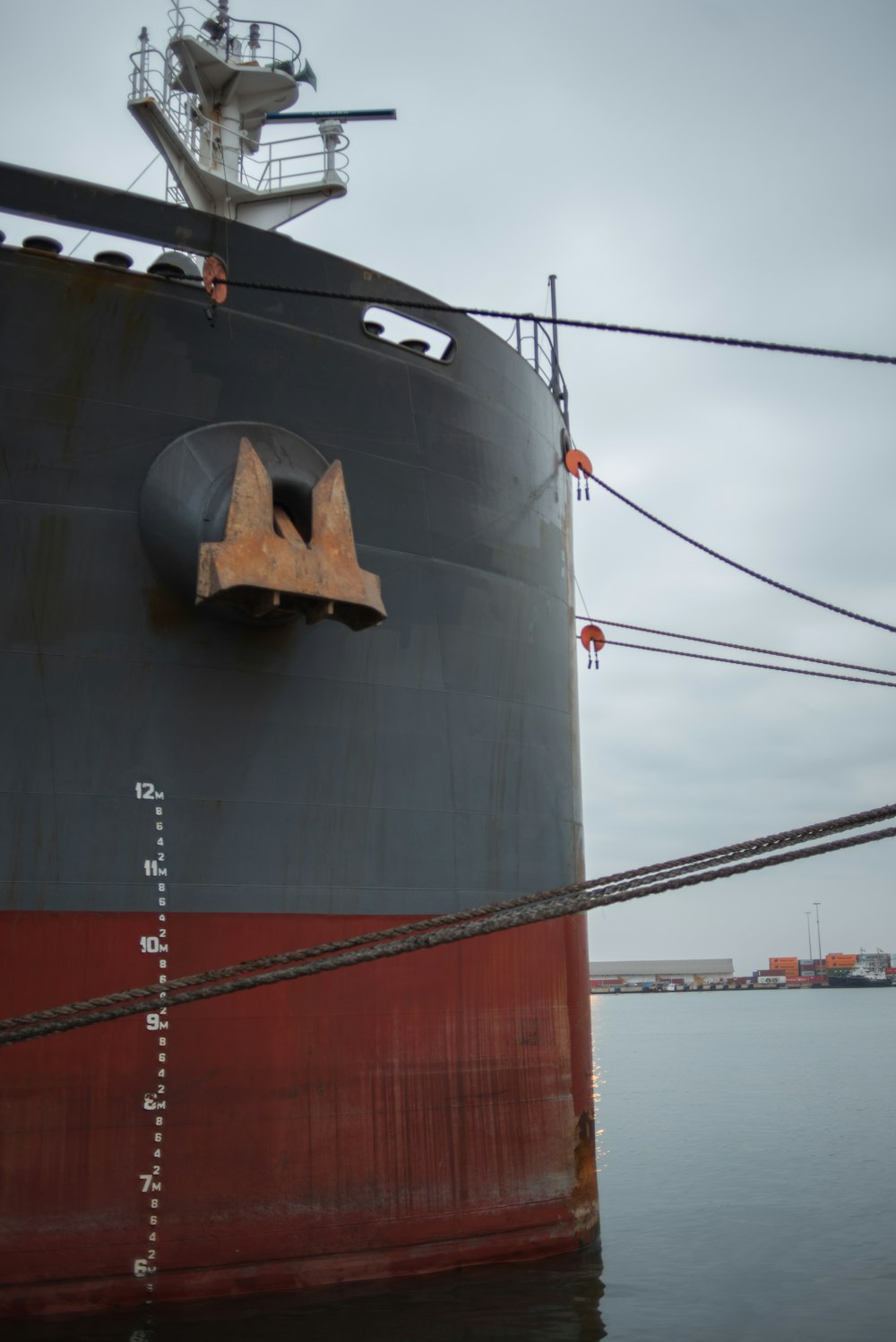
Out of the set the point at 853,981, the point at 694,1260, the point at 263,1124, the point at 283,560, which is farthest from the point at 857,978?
the point at 283,560

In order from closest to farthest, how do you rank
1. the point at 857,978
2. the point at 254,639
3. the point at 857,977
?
the point at 254,639 → the point at 857,978 → the point at 857,977

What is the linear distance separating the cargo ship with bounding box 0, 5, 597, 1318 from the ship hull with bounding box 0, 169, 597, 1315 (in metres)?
0.02

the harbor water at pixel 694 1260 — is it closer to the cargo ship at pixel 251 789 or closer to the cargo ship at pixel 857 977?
the cargo ship at pixel 251 789

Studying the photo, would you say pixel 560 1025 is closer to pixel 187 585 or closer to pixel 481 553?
pixel 481 553

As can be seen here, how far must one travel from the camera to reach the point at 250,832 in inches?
262

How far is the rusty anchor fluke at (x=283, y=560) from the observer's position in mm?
6098

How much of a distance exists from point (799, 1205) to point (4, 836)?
10.4 meters

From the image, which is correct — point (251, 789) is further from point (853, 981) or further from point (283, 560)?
point (853, 981)

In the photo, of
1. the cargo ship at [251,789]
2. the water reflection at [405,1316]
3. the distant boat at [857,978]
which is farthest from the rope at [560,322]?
the distant boat at [857,978]

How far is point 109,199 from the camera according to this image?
269 inches

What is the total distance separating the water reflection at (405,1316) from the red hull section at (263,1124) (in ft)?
0.33

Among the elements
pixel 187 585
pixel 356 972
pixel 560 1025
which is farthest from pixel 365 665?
pixel 560 1025

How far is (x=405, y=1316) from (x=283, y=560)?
4.31m

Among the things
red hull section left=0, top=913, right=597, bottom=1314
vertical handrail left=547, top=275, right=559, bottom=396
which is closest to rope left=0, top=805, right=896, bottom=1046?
red hull section left=0, top=913, right=597, bottom=1314
